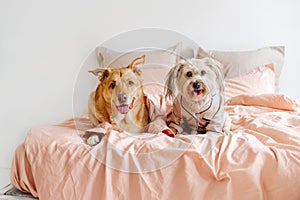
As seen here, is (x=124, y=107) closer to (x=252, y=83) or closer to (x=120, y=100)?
(x=120, y=100)

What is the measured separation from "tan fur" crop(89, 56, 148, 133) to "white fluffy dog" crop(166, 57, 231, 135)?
13 centimetres

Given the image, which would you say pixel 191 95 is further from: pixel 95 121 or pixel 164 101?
pixel 95 121

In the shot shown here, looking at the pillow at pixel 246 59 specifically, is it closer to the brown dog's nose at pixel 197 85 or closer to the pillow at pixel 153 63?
the pillow at pixel 153 63

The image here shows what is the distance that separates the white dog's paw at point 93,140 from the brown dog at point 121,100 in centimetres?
11

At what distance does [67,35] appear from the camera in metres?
2.70

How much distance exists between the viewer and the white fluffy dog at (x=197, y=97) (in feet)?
4.36

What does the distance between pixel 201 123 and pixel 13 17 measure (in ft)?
6.61

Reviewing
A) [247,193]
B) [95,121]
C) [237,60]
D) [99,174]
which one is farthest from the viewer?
[237,60]

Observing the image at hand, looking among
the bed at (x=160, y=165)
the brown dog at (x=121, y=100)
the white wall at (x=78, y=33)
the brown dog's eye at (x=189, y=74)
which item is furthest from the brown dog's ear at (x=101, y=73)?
the white wall at (x=78, y=33)

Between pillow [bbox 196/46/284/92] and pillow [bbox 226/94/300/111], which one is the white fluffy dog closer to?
pillow [bbox 226/94/300/111]

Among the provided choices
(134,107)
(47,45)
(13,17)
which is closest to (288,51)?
(134,107)

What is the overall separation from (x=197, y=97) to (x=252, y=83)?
1070mm

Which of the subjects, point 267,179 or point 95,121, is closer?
point 267,179

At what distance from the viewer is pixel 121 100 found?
1350 millimetres
